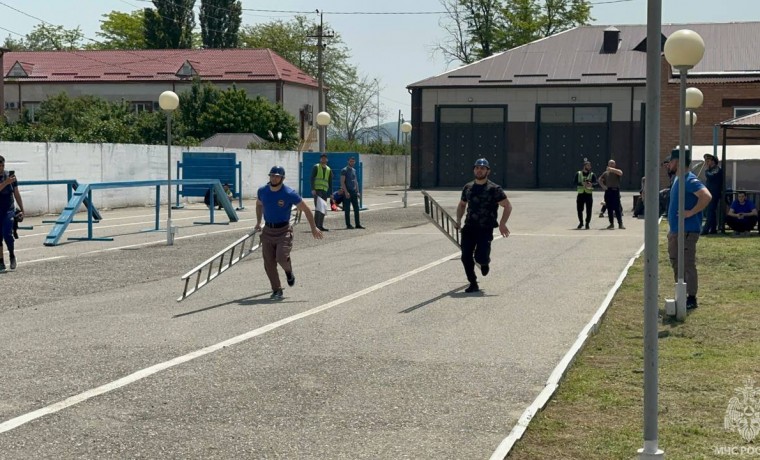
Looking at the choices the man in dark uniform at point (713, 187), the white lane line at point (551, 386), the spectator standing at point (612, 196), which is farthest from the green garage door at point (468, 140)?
the white lane line at point (551, 386)

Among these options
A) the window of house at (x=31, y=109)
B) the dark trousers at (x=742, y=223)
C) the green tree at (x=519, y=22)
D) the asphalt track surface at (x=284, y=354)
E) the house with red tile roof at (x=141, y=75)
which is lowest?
the asphalt track surface at (x=284, y=354)

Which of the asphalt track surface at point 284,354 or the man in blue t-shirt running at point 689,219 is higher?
the man in blue t-shirt running at point 689,219

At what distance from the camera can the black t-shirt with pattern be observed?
1510 cm

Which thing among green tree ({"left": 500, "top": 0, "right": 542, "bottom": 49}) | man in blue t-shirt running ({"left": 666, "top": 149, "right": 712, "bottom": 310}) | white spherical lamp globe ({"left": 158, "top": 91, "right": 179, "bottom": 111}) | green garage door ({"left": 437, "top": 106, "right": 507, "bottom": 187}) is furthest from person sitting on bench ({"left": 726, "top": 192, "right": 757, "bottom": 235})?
green tree ({"left": 500, "top": 0, "right": 542, "bottom": 49})

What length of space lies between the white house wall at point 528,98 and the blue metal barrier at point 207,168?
28.7 m

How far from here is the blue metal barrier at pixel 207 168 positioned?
40031mm

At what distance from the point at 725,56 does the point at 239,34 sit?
2327 inches

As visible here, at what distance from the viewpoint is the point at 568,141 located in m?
66.9

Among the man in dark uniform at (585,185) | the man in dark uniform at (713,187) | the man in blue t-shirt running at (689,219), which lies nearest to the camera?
the man in blue t-shirt running at (689,219)

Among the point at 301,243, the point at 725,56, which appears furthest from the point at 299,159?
the point at 301,243

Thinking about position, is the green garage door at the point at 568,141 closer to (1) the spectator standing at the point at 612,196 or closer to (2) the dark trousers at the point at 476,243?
(1) the spectator standing at the point at 612,196

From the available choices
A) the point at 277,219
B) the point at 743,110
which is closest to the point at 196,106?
the point at 743,110

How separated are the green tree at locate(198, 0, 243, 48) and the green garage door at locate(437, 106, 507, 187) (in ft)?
143

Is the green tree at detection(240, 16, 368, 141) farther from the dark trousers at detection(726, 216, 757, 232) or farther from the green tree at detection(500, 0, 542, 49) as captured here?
the dark trousers at detection(726, 216, 757, 232)
